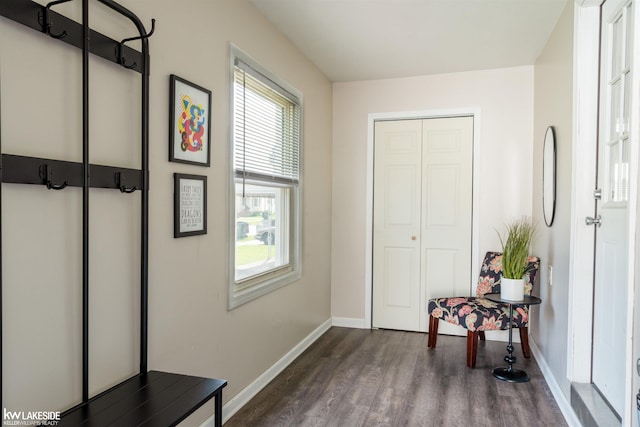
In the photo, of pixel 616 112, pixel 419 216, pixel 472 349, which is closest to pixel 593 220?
pixel 616 112

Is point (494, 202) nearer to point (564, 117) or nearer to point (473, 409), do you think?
point (564, 117)

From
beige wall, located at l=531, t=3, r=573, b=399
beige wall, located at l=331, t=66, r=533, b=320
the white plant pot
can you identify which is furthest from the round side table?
beige wall, located at l=331, t=66, r=533, b=320

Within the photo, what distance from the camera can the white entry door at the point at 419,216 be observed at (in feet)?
13.6

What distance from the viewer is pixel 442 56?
12.1 ft

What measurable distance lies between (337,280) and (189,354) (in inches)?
97.8

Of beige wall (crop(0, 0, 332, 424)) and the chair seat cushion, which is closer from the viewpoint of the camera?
beige wall (crop(0, 0, 332, 424))

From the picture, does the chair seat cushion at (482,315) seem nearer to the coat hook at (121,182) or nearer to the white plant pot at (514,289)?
the white plant pot at (514,289)

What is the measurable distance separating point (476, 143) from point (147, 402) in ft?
11.6

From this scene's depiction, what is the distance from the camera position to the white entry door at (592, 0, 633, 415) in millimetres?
1956

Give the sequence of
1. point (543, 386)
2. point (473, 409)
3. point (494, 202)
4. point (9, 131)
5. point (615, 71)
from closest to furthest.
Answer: point (9, 131)
point (615, 71)
point (473, 409)
point (543, 386)
point (494, 202)

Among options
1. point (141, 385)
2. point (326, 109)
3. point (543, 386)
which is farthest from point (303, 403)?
point (326, 109)

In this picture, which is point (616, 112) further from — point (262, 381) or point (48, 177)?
point (262, 381)

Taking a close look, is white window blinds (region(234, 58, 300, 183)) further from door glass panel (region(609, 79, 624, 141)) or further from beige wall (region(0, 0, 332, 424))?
door glass panel (region(609, 79, 624, 141))

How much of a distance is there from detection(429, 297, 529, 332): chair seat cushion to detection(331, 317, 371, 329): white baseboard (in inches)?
44.3
